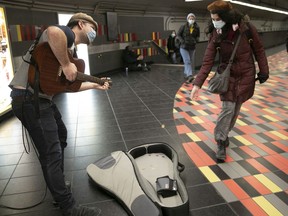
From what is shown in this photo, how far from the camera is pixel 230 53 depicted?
2898 mm

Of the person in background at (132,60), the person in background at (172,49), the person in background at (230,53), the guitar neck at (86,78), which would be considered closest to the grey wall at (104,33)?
the person in background at (132,60)

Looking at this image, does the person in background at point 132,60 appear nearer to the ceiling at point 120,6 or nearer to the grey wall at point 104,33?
the grey wall at point 104,33

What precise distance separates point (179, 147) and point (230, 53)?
4.32ft

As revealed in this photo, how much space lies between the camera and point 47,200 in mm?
2576

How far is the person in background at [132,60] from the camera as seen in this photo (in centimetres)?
1008

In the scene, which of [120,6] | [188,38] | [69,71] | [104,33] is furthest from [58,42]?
[120,6]

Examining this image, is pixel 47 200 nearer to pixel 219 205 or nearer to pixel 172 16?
pixel 219 205

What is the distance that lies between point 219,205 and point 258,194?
0.41m

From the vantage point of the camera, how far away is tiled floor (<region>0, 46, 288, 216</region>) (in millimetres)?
2477

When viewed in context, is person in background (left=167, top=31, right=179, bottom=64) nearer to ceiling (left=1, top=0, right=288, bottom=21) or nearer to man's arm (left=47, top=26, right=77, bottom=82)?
ceiling (left=1, top=0, right=288, bottom=21)

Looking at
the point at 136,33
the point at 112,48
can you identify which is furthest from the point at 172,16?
the point at 112,48

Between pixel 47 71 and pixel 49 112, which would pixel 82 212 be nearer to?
pixel 49 112

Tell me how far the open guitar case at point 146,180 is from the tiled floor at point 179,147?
142 millimetres

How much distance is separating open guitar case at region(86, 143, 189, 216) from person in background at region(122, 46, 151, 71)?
7326mm
